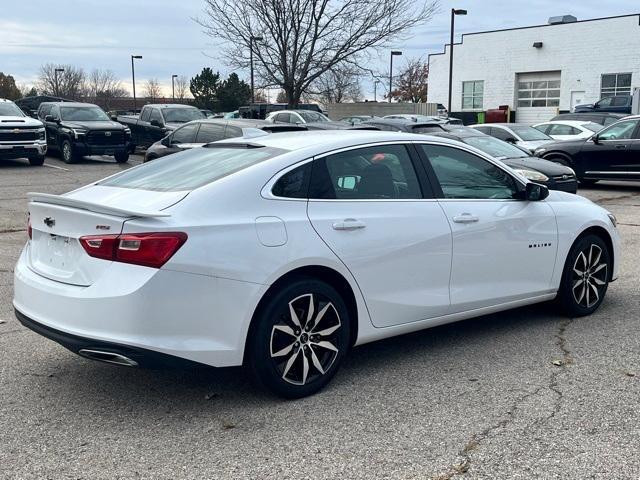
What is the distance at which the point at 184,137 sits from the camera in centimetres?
1524

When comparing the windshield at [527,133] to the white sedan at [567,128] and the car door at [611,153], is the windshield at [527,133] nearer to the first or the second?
the white sedan at [567,128]

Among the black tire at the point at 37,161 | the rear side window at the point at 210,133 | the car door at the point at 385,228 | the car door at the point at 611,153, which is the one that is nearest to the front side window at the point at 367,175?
the car door at the point at 385,228

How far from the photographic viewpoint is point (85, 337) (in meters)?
3.91

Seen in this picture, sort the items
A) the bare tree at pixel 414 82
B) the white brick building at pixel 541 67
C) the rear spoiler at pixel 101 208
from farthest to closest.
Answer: the bare tree at pixel 414 82, the white brick building at pixel 541 67, the rear spoiler at pixel 101 208

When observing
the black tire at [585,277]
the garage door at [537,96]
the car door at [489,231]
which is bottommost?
the black tire at [585,277]

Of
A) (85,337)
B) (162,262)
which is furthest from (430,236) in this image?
(85,337)

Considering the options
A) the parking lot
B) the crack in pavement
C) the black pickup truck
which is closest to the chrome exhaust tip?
the parking lot

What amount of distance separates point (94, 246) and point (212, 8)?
29776 mm

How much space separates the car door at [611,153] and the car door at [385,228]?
1203 cm

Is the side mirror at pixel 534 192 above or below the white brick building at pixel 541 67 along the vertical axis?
below

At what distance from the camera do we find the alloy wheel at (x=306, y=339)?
424 cm

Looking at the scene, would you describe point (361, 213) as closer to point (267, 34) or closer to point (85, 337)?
point (85, 337)

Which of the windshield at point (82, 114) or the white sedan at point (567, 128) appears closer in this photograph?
the white sedan at point (567, 128)

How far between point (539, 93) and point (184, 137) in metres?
39.3
